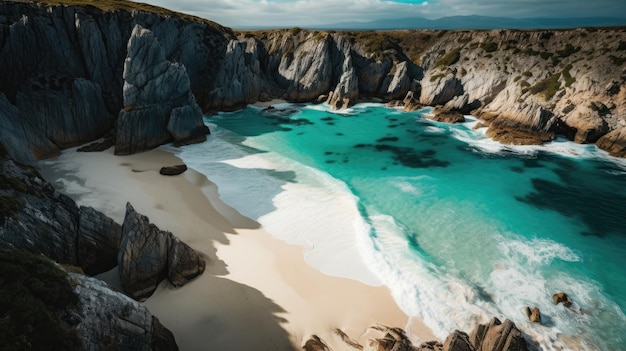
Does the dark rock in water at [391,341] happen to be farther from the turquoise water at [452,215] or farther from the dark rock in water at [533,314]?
the dark rock in water at [533,314]

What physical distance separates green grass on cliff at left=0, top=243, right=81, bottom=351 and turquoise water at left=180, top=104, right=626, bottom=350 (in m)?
14.3

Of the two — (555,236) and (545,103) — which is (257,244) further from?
(545,103)

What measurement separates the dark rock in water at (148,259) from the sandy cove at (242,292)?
62 centimetres

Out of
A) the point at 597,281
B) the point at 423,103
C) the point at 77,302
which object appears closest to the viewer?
the point at 77,302

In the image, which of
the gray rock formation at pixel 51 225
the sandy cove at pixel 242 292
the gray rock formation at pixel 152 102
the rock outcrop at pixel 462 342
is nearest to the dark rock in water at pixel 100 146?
the gray rock formation at pixel 152 102

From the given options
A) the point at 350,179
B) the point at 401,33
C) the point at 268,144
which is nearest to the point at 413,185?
the point at 350,179

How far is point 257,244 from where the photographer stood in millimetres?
22938

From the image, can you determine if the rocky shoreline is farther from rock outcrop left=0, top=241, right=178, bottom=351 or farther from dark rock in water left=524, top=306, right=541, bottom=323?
dark rock in water left=524, top=306, right=541, bottom=323

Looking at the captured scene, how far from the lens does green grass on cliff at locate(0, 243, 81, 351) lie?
782cm

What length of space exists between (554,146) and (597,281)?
103 ft

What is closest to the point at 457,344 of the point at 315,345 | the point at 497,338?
the point at 497,338

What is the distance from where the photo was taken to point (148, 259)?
17438mm

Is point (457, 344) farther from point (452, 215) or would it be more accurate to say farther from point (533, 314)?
point (452, 215)

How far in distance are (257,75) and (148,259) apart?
60.7 meters
